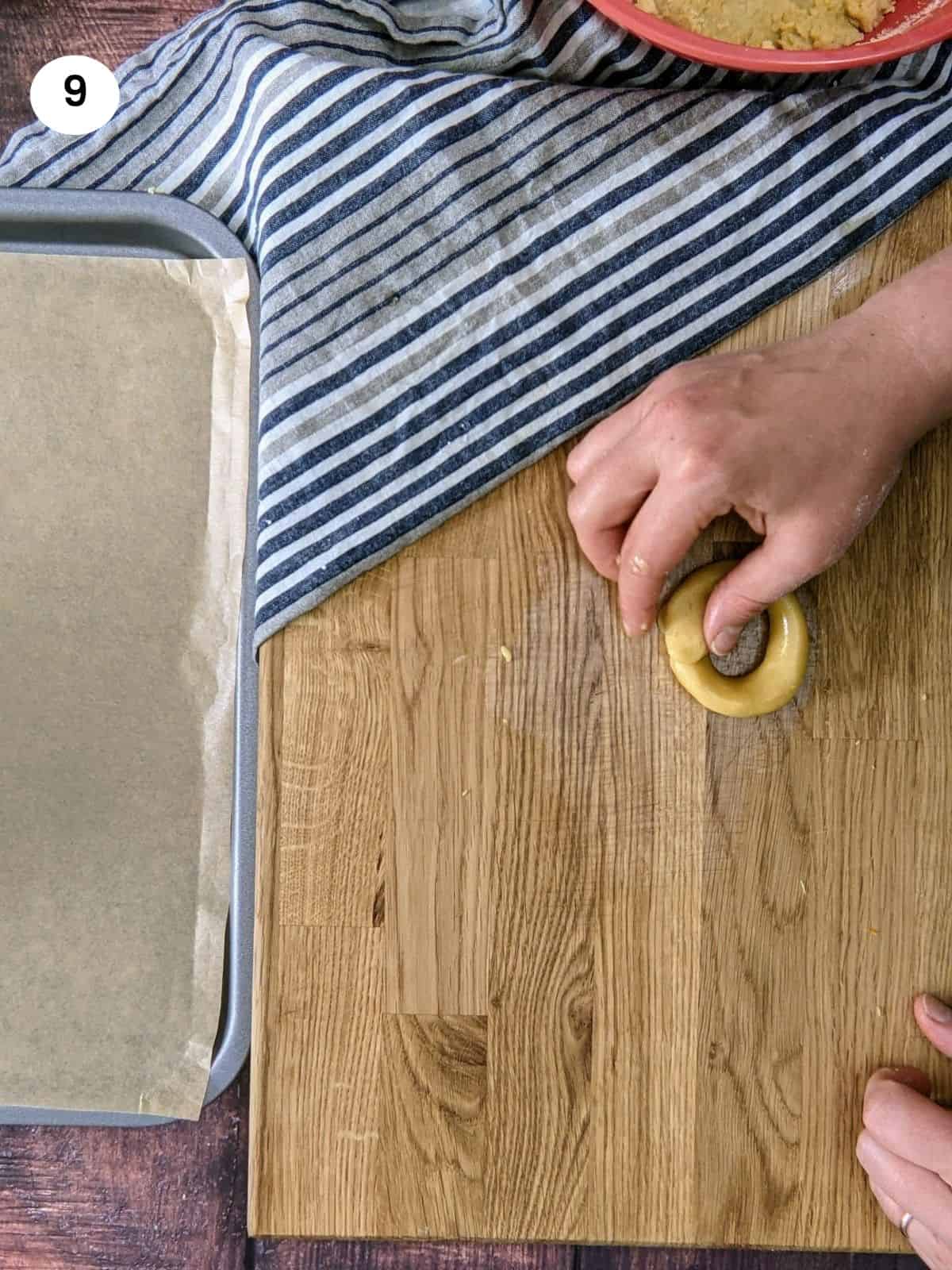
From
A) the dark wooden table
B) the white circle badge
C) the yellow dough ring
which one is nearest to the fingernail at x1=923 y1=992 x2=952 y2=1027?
the yellow dough ring

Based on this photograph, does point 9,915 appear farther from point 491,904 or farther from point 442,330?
point 442,330

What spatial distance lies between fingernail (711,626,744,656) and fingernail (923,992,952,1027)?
0.73 ft

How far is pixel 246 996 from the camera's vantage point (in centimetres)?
69

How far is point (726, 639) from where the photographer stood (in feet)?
1.96

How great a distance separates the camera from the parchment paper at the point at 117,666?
0.68 meters

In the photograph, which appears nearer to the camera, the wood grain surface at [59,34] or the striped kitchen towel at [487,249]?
the striped kitchen towel at [487,249]

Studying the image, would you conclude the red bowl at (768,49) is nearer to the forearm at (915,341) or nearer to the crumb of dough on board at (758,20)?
the crumb of dough on board at (758,20)

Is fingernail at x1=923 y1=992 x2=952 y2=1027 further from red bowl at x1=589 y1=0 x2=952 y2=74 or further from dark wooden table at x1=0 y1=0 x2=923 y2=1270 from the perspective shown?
red bowl at x1=589 y1=0 x2=952 y2=74

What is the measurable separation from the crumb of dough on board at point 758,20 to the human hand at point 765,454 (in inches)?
6.7

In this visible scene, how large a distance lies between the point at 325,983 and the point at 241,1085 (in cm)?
19

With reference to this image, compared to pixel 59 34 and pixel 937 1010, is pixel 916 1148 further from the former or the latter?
pixel 59 34

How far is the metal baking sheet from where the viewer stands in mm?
679

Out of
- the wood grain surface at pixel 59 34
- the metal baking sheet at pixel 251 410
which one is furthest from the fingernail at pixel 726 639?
the wood grain surface at pixel 59 34

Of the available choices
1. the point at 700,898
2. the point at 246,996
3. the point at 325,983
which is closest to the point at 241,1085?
the point at 246,996
